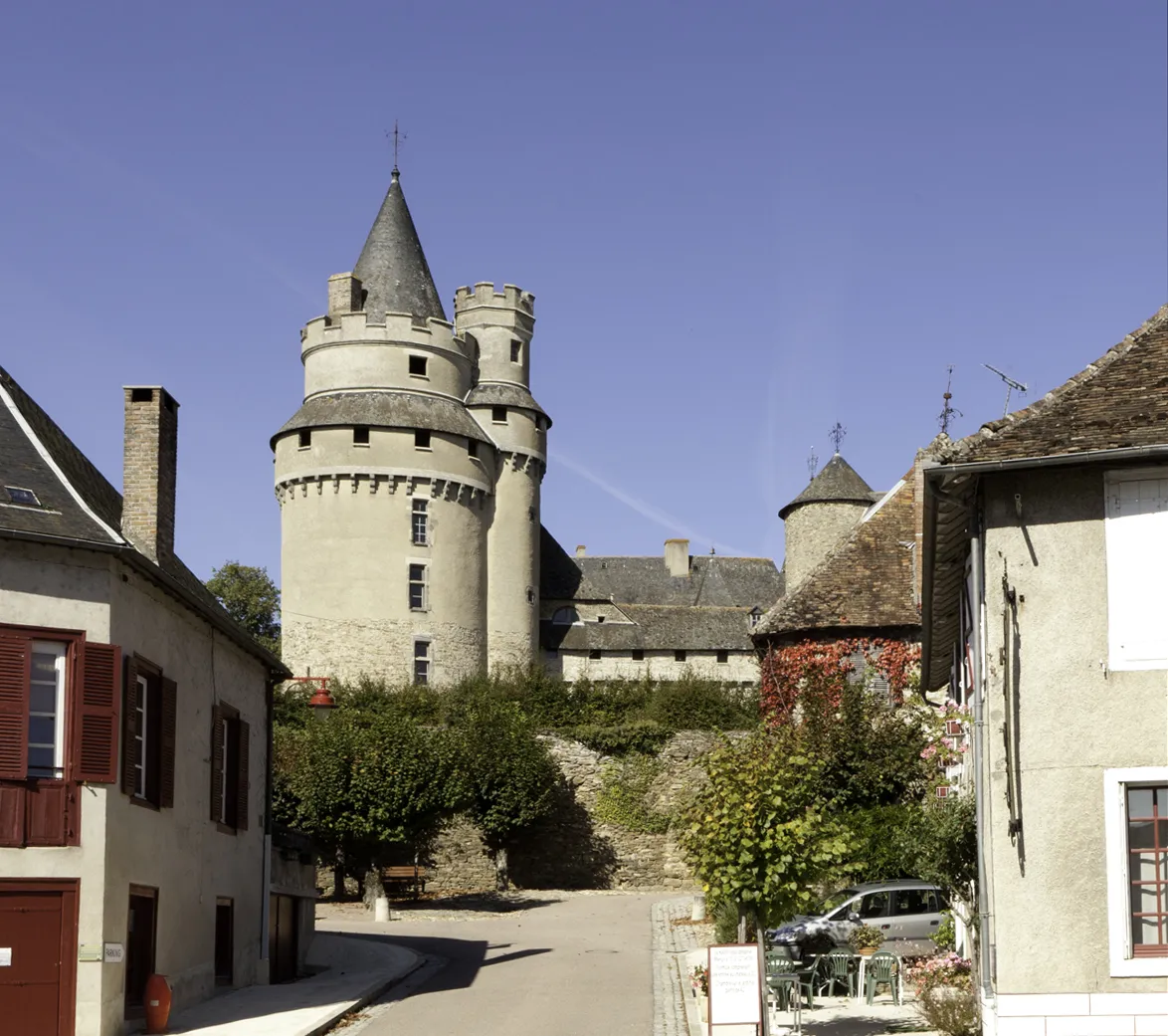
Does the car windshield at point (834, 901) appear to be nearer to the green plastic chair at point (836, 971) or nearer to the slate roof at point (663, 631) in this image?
the green plastic chair at point (836, 971)

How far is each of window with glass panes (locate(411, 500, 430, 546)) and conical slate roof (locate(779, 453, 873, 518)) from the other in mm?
11022

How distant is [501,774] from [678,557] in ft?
114

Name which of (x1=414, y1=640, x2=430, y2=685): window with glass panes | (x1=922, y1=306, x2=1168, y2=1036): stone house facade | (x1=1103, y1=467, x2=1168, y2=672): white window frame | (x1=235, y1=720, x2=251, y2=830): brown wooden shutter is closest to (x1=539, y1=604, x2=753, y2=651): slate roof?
(x1=414, y1=640, x2=430, y2=685): window with glass panes

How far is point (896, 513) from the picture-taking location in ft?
106

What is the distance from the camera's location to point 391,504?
51.3 meters

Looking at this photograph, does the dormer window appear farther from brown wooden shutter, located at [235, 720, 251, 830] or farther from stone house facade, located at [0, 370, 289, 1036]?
brown wooden shutter, located at [235, 720, 251, 830]

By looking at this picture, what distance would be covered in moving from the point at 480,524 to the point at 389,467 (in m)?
4.19

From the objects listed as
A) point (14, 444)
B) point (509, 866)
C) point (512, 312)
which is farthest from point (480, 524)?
point (14, 444)

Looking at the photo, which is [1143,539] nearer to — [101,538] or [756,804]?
[756,804]

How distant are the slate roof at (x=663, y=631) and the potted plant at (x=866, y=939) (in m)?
38.1

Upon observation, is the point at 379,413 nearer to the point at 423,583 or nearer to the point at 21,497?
the point at 423,583

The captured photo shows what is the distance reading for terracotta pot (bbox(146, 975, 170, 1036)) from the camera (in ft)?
54.3

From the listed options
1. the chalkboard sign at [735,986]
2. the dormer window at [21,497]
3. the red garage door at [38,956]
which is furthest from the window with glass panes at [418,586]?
the chalkboard sign at [735,986]

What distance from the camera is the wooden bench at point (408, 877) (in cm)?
3678
